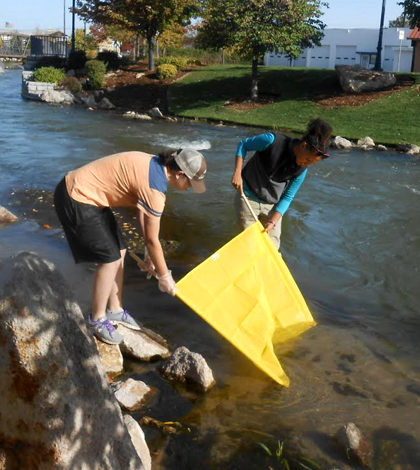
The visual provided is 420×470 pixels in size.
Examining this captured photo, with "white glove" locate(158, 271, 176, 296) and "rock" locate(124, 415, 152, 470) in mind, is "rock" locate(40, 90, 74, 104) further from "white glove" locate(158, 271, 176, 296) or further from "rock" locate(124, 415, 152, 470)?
"rock" locate(124, 415, 152, 470)

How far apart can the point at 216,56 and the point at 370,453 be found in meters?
51.9

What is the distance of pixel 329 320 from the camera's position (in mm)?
6359

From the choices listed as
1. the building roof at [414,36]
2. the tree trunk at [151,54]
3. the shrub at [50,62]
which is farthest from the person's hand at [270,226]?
the building roof at [414,36]

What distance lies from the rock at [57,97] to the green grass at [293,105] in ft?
17.9

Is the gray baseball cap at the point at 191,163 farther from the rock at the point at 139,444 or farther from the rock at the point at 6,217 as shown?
the rock at the point at 6,217

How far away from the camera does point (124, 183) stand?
4.35m

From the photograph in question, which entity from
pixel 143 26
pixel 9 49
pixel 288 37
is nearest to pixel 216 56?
pixel 143 26

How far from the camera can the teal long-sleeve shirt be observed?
5.89m

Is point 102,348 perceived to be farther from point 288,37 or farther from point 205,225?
point 288,37

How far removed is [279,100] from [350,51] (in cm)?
2496

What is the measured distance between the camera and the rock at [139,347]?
17.0 feet

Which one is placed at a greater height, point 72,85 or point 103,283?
point 72,85

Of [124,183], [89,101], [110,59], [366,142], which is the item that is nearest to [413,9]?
[366,142]

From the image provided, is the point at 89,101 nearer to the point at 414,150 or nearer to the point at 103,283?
the point at 414,150
